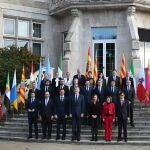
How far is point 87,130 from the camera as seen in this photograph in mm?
17156

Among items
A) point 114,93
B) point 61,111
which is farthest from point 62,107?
point 114,93

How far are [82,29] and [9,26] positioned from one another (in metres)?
3.93

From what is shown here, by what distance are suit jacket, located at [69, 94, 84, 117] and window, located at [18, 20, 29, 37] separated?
1033 cm

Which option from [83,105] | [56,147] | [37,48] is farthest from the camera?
[37,48]

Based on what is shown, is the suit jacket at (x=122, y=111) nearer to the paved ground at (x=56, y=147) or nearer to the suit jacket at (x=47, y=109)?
the paved ground at (x=56, y=147)

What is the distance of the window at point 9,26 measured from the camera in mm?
25250

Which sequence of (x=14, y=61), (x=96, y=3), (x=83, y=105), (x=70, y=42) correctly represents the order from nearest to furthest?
(x=83, y=105) → (x=14, y=61) → (x=96, y=3) → (x=70, y=42)

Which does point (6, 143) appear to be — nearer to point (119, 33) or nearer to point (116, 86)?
point (116, 86)

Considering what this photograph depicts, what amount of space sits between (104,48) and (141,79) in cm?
569

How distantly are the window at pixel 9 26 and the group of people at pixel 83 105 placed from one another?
27.2 feet

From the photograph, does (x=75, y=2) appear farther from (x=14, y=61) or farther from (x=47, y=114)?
(x=47, y=114)

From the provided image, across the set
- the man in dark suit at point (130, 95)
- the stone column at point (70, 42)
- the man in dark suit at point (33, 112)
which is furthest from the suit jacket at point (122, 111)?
the stone column at point (70, 42)

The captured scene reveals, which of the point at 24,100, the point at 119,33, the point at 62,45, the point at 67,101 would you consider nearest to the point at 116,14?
the point at 119,33

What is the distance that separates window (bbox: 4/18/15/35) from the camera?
25.2 meters
